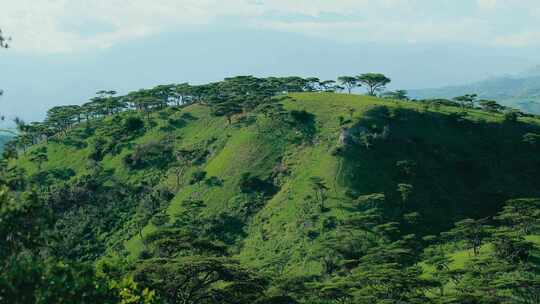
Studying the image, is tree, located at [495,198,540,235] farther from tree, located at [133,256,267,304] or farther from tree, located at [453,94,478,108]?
tree, located at [453,94,478,108]

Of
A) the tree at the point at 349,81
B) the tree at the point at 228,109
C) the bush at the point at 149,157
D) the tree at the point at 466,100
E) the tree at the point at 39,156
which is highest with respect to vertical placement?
the tree at the point at 349,81

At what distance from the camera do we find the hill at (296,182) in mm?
78188

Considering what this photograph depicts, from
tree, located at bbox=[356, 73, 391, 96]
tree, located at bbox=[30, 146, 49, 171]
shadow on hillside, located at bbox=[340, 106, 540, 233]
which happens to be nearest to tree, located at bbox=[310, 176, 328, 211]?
shadow on hillside, located at bbox=[340, 106, 540, 233]

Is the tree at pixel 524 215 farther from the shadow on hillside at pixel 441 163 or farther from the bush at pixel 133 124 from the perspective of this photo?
the bush at pixel 133 124

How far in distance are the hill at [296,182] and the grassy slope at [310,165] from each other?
0.88ft

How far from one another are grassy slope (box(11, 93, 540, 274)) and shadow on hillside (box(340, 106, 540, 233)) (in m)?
0.24

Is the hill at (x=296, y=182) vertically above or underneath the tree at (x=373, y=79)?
underneath

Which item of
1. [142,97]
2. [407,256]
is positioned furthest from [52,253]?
[142,97]

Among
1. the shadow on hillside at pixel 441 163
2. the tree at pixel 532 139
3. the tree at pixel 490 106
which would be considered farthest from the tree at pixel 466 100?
the tree at pixel 532 139

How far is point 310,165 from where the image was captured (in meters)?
99.9

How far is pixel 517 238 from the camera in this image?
67938 millimetres

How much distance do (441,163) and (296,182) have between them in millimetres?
27320

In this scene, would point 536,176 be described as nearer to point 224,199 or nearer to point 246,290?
point 224,199

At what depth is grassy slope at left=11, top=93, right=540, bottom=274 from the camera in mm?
85000
